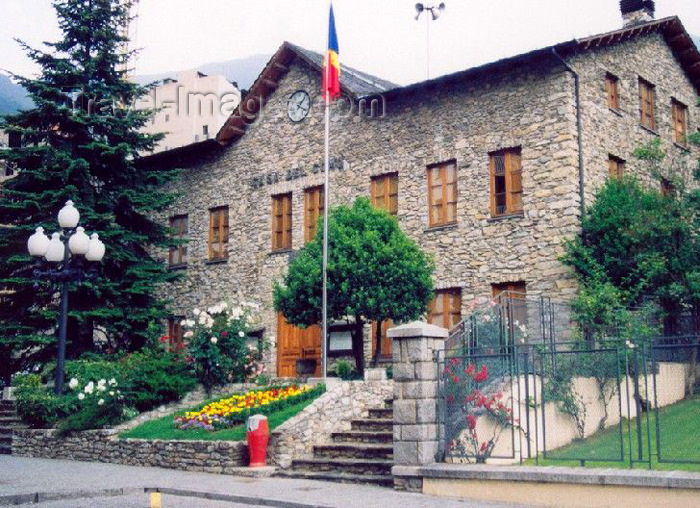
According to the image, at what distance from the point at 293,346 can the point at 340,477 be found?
33.9 ft

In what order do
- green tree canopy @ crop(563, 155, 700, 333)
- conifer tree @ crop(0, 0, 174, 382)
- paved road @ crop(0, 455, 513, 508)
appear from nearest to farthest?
paved road @ crop(0, 455, 513, 508), green tree canopy @ crop(563, 155, 700, 333), conifer tree @ crop(0, 0, 174, 382)

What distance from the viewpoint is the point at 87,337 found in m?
22.1

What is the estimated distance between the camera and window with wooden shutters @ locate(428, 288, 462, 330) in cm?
1925

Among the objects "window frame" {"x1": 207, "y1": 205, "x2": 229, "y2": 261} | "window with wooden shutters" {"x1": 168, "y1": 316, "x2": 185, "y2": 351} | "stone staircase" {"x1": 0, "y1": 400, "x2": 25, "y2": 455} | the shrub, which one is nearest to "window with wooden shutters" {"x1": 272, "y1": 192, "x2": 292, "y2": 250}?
"window frame" {"x1": 207, "y1": 205, "x2": 229, "y2": 261}

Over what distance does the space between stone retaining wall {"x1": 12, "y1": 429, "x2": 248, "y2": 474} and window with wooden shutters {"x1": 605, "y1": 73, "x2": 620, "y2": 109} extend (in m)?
12.4

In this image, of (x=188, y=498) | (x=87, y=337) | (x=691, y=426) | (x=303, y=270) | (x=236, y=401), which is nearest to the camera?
(x=188, y=498)

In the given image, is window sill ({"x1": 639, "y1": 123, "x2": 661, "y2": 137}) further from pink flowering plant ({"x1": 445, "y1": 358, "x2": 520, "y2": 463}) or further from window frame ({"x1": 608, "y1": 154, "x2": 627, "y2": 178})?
pink flowering plant ({"x1": 445, "y1": 358, "x2": 520, "y2": 463})

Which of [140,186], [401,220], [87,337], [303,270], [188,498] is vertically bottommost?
[188,498]

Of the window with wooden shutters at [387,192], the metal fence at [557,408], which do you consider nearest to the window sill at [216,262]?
the window with wooden shutters at [387,192]

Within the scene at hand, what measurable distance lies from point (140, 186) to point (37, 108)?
3434mm

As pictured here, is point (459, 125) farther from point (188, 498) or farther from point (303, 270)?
point (188, 498)

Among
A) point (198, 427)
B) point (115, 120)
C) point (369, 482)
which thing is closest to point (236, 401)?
point (198, 427)

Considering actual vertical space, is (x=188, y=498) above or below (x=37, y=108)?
below

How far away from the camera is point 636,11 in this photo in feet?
73.0
